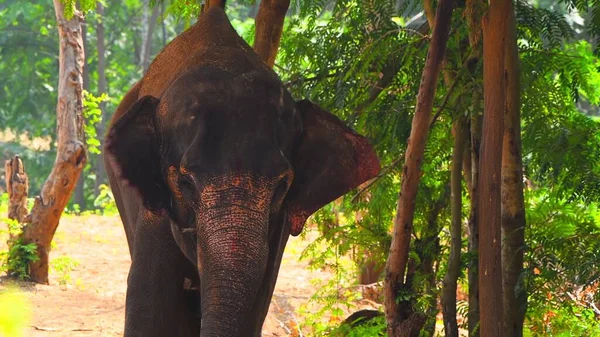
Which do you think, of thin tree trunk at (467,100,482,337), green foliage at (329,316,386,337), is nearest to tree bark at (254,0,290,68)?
thin tree trunk at (467,100,482,337)

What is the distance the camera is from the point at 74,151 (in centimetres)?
1099

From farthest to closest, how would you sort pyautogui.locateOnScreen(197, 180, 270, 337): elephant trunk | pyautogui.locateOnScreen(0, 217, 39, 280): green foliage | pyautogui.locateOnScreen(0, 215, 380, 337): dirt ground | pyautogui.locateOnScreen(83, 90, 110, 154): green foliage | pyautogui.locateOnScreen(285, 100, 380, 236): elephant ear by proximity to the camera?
pyautogui.locateOnScreen(83, 90, 110, 154): green foliage
pyautogui.locateOnScreen(0, 217, 39, 280): green foliage
pyautogui.locateOnScreen(0, 215, 380, 337): dirt ground
pyautogui.locateOnScreen(285, 100, 380, 236): elephant ear
pyautogui.locateOnScreen(197, 180, 270, 337): elephant trunk

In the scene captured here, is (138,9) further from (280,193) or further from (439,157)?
(280,193)

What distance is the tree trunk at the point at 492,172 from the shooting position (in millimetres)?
4113

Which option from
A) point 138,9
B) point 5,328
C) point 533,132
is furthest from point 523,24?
point 138,9

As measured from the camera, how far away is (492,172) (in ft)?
13.5

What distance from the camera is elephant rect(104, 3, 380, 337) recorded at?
401 centimetres

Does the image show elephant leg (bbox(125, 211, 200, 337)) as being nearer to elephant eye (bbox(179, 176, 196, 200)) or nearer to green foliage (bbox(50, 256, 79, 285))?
elephant eye (bbox(179, 176, 196, 200))

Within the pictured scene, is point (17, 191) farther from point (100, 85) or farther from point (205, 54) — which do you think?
point (100, 85)

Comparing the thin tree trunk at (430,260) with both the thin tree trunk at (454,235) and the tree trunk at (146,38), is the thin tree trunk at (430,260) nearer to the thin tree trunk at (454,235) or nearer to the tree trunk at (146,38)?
the thin tree trunk at (454,235)

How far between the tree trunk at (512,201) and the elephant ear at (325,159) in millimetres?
636

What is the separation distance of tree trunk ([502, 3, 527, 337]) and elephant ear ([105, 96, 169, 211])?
5.36 feet

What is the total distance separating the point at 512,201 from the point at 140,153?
1.79 meters

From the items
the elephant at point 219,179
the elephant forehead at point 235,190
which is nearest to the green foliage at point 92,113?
the elephant at point 219,179
